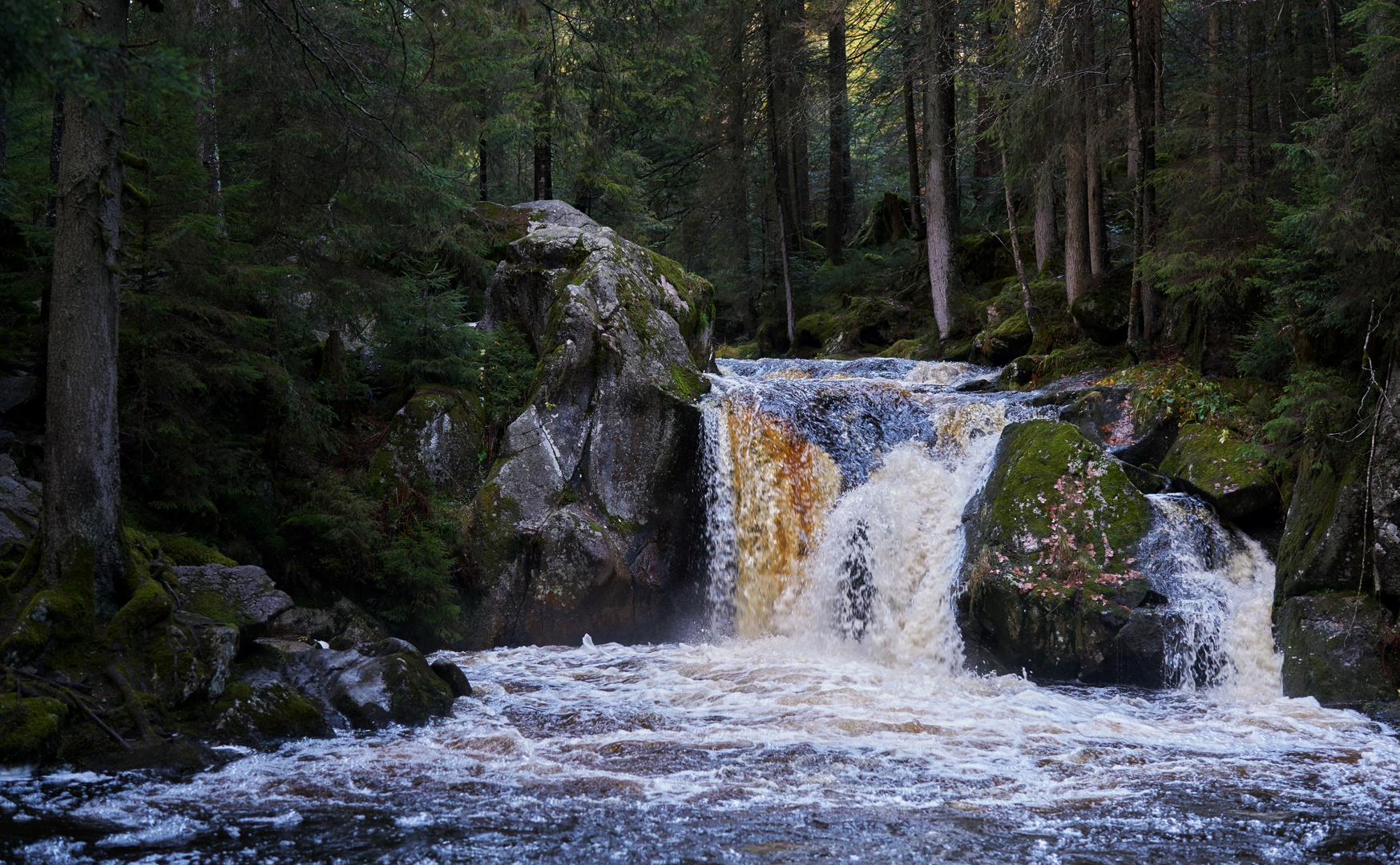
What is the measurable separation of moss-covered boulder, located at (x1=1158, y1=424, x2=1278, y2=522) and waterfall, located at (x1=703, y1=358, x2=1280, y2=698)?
0.85 feet

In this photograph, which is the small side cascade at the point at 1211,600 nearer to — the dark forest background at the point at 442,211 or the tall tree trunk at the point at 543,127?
the dark forest background at the point at 442,211

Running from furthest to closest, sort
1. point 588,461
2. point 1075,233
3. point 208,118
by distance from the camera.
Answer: point 1075,233 < point 588,461 < point 208,118

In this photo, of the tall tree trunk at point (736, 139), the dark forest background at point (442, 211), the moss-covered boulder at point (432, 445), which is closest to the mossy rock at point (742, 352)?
the tall tree trunk at point (736, 139)

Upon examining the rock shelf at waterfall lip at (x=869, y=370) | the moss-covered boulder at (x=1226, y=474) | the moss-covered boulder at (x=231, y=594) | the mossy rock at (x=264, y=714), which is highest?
the rock shelf at waterfall lip at (x=869, y=370)

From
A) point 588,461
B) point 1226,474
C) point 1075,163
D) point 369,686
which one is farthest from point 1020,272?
point 369,686

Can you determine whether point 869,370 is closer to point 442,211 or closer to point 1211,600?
point 1211,600

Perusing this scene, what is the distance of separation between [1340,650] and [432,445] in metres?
9.47

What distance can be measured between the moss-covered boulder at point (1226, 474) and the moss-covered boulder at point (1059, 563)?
80 centimetres

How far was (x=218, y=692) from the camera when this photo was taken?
6191 mm

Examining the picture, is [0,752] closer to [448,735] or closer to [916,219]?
[448,735]

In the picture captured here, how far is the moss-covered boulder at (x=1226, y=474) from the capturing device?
8938 mm

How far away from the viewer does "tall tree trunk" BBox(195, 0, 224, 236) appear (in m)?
8.55

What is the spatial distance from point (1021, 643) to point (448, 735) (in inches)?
217

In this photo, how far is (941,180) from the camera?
17.8m
